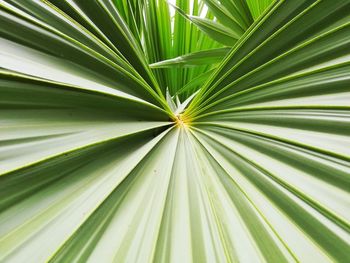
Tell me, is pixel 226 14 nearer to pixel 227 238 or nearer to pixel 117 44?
pixel 117 44

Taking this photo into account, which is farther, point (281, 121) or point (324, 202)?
point (281, 121)

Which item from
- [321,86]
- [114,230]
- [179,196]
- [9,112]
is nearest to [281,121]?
[321,86]

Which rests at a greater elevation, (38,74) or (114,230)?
(38,74)

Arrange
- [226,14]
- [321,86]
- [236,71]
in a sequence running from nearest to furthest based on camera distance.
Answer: [321,86] < [236,71] < [226,14]

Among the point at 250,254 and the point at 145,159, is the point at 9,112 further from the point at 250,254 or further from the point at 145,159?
the point at 250,254

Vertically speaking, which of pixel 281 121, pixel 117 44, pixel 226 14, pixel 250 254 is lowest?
pixel 250 254

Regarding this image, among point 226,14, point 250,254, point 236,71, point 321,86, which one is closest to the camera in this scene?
point 250,254

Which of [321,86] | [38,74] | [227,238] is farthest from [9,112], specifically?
[321,86]
